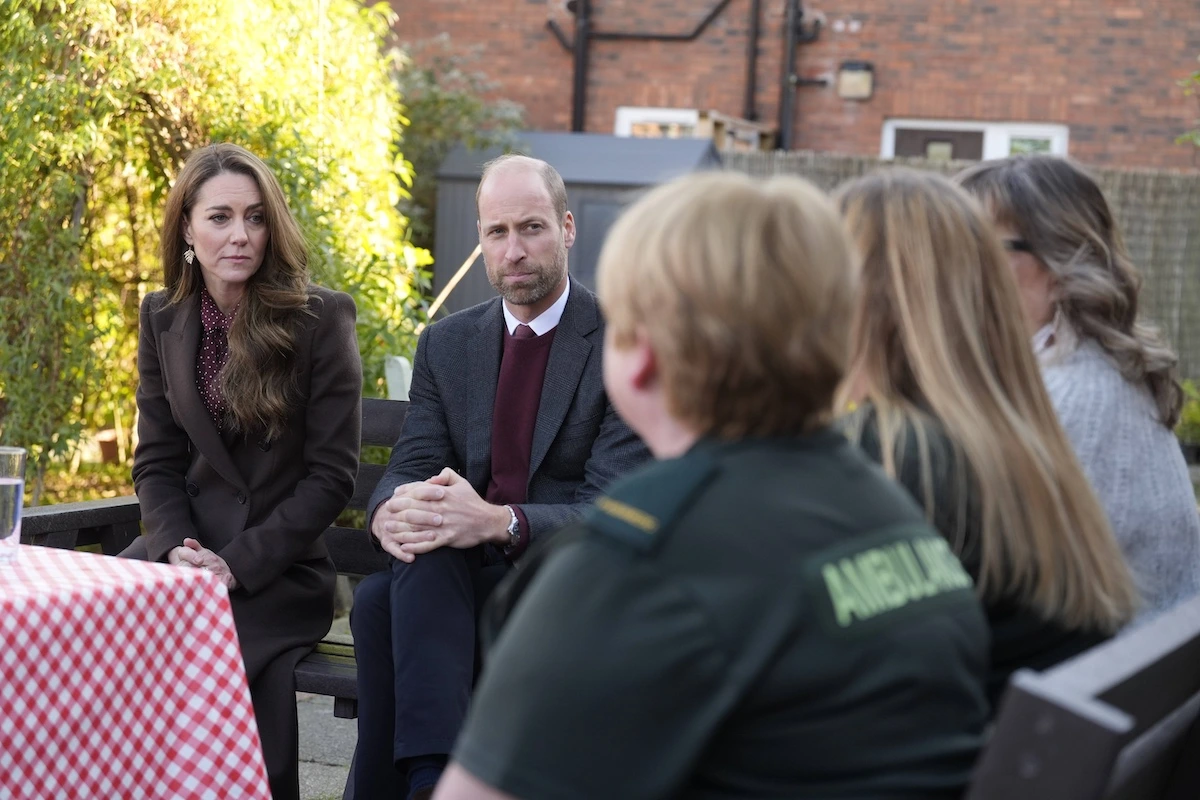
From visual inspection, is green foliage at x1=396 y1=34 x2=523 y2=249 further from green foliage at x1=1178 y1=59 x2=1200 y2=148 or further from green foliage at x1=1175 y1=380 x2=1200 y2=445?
green foliage at x1=1175 y1=380 x2=1200 y2=445

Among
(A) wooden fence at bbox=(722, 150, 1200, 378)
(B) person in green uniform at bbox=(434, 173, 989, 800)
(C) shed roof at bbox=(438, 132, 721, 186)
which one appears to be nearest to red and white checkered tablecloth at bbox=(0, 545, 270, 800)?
(B) person in green uniform at bbox=(434, 173, 989, 800)

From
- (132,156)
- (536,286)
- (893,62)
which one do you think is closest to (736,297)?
(536,286)

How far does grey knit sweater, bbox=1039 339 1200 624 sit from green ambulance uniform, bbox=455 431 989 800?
960 mm

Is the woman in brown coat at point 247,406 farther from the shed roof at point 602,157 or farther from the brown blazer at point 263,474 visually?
the shed roof at point 602,157

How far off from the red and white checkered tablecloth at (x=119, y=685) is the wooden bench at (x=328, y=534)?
623 mm

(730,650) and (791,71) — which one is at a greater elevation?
(791,71)

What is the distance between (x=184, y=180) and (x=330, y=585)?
41.8 inches

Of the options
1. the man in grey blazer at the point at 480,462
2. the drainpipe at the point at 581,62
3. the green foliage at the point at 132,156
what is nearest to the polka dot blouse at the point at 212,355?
the man in grey blazer at the point at 480,462

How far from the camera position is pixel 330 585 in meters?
3.31

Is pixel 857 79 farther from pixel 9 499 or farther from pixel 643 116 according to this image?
pixel 9 499

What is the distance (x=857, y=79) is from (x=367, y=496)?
9.42m

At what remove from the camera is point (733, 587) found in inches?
43.6

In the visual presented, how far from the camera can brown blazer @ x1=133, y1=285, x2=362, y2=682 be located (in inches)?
Answer: 124

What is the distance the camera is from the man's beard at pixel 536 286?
3242mm
